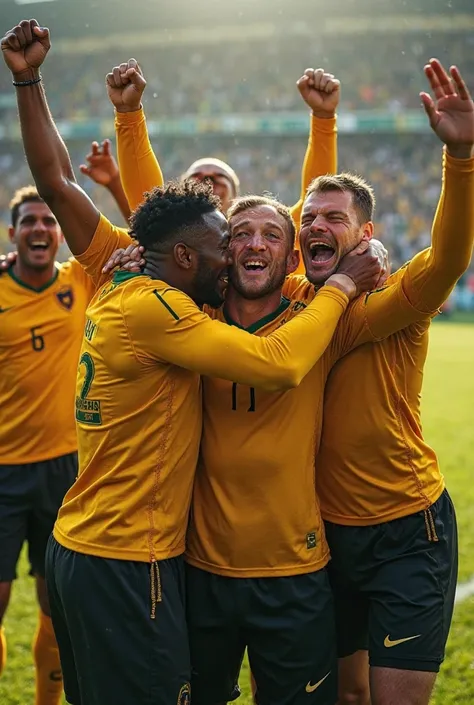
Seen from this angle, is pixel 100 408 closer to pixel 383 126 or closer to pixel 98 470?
pixel 98 470

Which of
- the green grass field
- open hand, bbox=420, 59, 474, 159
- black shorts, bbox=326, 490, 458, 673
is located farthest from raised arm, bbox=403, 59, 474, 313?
the green grass field

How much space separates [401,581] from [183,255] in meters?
1.36

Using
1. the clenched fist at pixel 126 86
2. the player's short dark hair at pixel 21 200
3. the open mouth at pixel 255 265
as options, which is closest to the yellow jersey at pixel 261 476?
the open mouth at pixel 255 265

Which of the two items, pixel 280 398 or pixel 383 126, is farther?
pixel 383 126

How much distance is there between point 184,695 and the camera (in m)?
2.74

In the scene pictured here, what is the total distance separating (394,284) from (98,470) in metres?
1.17

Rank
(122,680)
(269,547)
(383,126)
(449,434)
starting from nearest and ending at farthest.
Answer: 1. (122,680)
2. (269,547)
3. (449,434)
4. (383,126)

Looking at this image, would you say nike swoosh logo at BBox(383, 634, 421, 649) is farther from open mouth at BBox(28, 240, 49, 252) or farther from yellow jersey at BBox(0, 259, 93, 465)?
open mouth at BBox(28, 240, 49, 252)

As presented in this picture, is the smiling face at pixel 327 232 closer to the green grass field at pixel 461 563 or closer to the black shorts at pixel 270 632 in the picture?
the black shorts at pixel 270 632

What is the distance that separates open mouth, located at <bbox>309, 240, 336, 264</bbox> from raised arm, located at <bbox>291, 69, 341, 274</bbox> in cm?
91

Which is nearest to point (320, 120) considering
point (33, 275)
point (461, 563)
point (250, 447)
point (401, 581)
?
point (33, 275)

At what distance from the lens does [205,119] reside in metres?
33.9

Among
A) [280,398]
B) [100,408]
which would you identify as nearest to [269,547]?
[280,398]

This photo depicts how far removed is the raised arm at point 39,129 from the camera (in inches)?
118
